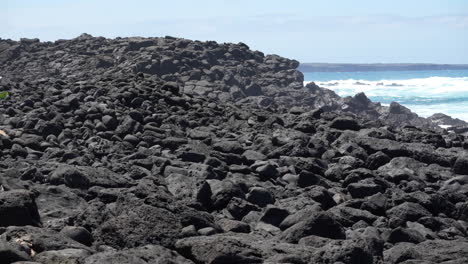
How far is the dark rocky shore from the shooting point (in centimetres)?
587

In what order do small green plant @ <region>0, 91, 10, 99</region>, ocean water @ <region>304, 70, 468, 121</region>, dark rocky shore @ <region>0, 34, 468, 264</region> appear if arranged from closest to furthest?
dark rocky shore @ <region>0, 34, 468, 264</region> < small green plant @ <region>0, 91, 10, 99</region> < ocean water @ <region>304, 70, 468, 121</region>

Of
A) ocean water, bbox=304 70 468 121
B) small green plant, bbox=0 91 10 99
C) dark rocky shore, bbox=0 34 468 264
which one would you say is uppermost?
small green plant, bbox=0 91 10 99

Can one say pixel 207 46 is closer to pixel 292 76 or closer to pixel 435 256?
pixel 292 76

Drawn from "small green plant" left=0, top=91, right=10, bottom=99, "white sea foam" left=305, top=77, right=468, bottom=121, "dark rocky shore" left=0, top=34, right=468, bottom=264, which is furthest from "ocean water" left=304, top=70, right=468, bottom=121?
"small green plant" left=0, top=91, right=10, bottom=99

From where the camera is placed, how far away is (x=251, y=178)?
33.7 ft

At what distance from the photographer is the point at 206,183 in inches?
336

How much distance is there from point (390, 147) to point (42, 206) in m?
7.00

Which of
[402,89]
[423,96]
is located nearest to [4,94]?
[423,96]

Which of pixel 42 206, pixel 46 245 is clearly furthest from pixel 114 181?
pixel 46 245

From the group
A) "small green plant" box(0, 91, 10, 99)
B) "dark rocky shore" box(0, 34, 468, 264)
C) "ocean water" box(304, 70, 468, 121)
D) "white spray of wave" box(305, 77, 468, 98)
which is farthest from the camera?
"white spray of wave" box(305, 77, 468, 98)

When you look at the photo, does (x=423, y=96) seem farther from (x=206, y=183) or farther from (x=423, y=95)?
(x=206, y=183)

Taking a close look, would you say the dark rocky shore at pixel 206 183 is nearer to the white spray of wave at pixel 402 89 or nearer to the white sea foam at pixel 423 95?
the white sea foam at pixel 423 95

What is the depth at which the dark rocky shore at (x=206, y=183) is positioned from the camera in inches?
231

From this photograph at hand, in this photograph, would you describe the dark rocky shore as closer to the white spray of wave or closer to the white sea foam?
the white sea foam
